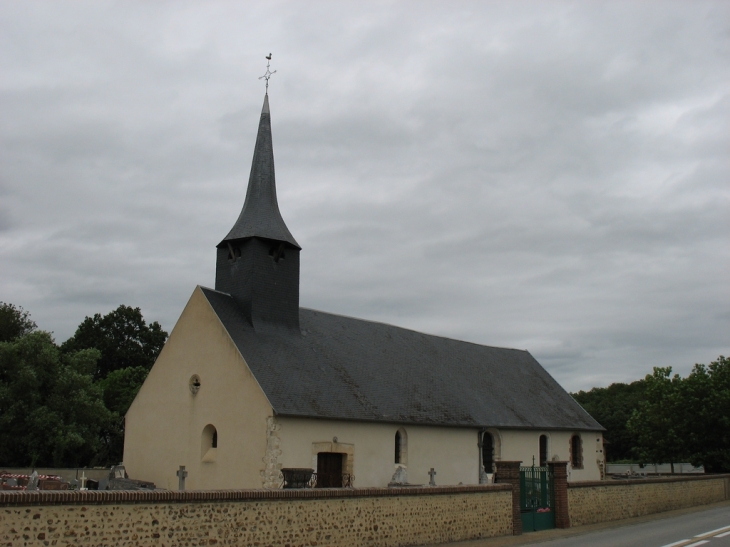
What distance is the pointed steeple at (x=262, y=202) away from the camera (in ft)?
78.3

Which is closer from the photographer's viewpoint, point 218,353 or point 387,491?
point 387,491

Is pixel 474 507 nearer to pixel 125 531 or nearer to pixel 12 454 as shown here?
pixel 125 531

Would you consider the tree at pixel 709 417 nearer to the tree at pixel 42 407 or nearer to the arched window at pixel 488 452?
the arched window at pixel 488 452

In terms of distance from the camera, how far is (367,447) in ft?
72.3

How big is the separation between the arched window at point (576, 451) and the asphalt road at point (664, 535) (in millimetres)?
11060

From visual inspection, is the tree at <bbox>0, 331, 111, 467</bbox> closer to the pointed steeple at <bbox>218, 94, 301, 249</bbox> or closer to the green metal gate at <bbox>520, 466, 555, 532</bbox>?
the pointed steeple at <bbox>218, 94, 301, 249</bbox>

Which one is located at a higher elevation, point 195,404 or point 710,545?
point 195,404

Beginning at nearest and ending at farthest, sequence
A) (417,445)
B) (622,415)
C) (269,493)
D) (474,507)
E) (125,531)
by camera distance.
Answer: (125,531) → (269,493) → (474,507) → (417,445) → (622,415)

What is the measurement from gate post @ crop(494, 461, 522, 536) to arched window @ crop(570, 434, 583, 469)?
647 inches

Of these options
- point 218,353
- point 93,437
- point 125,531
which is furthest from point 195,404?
point 93,437

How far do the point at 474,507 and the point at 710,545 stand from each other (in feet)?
15.9

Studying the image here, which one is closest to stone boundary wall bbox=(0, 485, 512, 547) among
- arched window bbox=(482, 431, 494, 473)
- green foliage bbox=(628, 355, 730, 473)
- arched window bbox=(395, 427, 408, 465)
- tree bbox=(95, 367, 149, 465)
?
arched window bbox=(395, 427, 408, 465)

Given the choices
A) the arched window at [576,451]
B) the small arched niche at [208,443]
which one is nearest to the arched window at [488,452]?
the arched window at [576,451]

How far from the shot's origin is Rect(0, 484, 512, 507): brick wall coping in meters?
9.02
